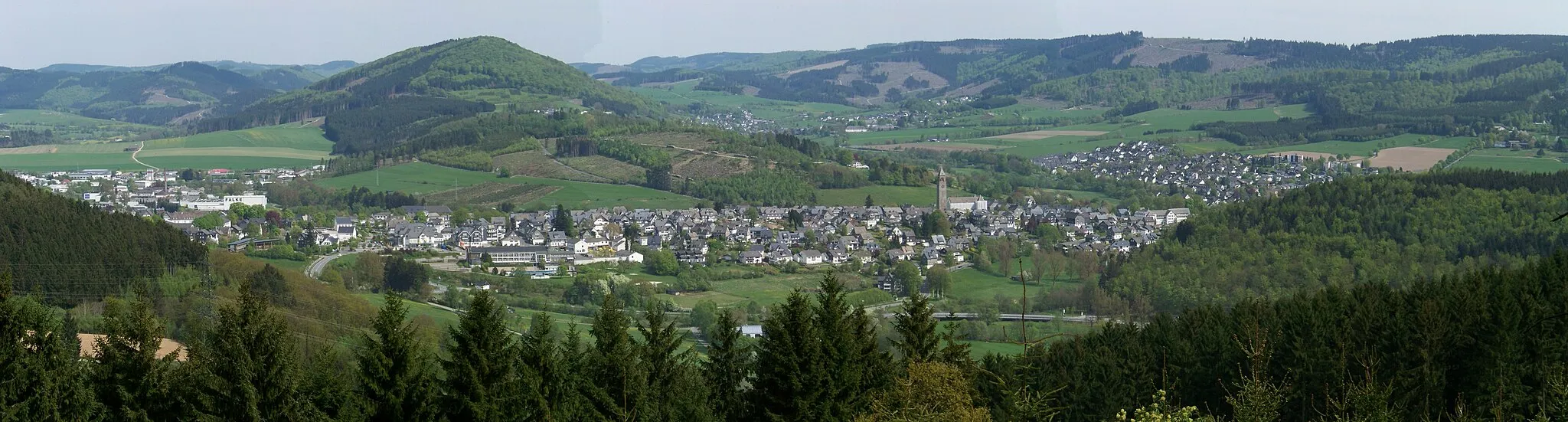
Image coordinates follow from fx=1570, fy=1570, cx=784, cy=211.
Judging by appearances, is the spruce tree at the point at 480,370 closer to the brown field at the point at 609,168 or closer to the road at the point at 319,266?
the road at the point at 319,266

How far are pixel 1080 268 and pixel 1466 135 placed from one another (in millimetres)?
62963

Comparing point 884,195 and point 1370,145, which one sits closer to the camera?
point 884,195

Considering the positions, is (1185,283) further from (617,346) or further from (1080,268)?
(617,346)

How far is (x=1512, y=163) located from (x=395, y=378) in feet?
297

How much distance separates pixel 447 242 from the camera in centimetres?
7512

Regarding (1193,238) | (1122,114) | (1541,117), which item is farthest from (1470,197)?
(1122,114)

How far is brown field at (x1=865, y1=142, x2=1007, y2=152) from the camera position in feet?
452

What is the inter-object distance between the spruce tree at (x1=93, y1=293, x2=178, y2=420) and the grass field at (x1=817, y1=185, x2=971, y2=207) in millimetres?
74089

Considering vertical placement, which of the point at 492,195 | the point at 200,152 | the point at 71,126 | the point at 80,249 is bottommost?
the point at 492,195

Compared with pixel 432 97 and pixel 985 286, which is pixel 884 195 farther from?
pixel 432 97

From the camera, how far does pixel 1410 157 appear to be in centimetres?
10475

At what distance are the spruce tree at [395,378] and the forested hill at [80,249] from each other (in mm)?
25095

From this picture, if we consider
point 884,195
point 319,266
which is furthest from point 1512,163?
point 319,266

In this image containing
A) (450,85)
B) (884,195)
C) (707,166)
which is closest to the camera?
(884,195)
